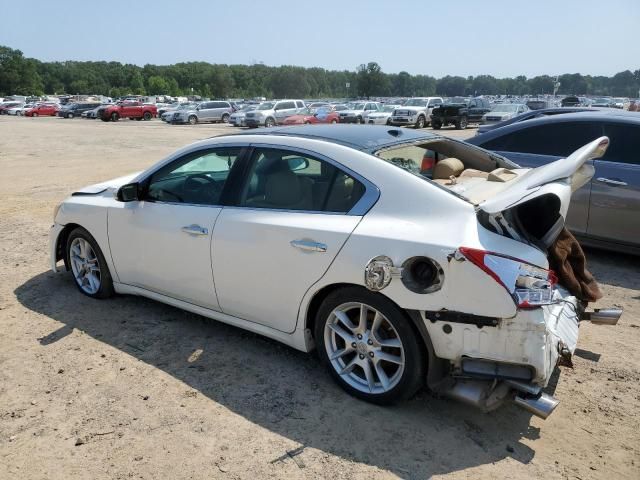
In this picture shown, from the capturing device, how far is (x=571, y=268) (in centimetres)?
344

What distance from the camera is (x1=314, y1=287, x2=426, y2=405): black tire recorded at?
2.95m

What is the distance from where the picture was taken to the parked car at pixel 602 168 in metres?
5.59

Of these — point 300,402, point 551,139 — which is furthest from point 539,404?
point 551,139

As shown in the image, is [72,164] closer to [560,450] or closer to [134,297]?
[134,297]

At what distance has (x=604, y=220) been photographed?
5.73m

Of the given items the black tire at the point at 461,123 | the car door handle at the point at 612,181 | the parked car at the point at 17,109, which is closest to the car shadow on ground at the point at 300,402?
the car door handle at the point at 612,181

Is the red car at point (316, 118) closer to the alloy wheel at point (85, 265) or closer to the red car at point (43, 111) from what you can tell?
the alloy wheel at point (85, 265)

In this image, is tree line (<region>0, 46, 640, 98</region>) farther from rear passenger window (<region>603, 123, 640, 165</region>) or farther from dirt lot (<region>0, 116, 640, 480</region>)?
dirt lot (<region>0, 116, 640, 480</region>)

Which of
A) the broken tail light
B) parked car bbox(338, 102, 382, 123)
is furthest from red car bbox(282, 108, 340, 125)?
the broken tail light

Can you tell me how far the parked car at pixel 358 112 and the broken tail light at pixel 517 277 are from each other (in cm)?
3133

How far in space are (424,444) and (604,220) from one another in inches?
157

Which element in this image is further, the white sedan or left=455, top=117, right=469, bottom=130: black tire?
left=455, top=117, right=469, bottom=130: black tire

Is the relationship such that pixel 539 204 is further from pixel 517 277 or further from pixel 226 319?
pixel 226 319

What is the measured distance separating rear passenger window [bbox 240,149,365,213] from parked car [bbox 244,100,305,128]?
30.0m
